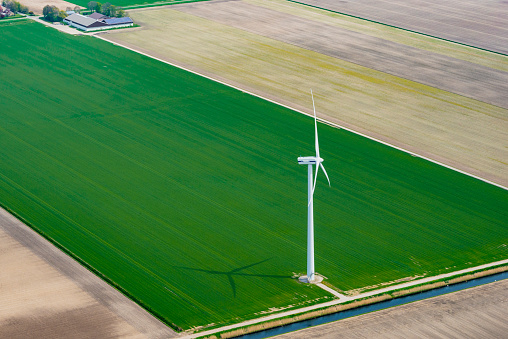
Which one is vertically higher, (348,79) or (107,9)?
(107,9)

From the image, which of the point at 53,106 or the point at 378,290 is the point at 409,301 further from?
the point at 53,106

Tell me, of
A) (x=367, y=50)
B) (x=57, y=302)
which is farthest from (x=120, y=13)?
(x=57, y=302)

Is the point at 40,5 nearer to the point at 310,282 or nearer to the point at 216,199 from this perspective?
the point at 216,199

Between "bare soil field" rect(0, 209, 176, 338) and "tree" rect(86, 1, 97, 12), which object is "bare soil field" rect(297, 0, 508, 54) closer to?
"tree" rect(86, 1, 97, 12)

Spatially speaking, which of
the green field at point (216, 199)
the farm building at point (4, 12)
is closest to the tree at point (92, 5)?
the farm building at point (4, 12)

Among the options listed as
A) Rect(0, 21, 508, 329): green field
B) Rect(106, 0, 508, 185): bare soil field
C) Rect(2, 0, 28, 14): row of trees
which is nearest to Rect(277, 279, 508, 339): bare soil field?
Rect(0, 21, 508, 329): green field

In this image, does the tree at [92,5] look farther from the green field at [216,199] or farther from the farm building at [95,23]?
the green field at [216,199]
